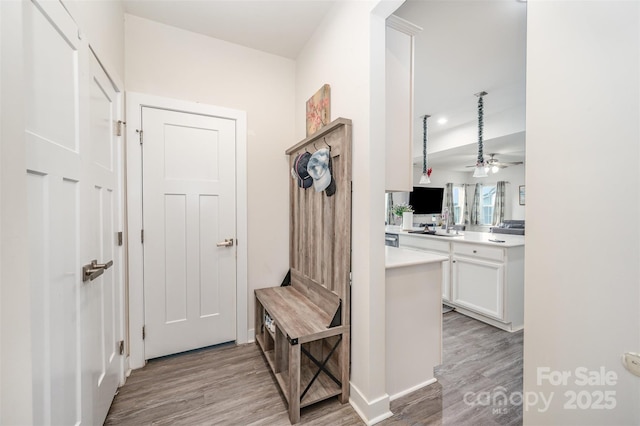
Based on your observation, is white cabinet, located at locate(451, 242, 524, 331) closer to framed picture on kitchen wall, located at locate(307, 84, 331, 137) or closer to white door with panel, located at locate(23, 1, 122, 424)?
framed picture on kitchen wall, located at locate(307, 84, 331, 137)

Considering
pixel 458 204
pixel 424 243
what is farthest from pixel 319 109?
pixel 458 204

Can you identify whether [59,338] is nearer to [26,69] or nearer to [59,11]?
[26,69]

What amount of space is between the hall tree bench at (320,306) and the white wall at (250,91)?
17.4 inches

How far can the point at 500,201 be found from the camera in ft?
25.1

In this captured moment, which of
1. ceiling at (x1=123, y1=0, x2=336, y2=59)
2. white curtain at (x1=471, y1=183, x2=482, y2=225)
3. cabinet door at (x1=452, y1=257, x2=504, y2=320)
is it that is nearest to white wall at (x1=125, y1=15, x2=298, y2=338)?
ceiling at (x1=123, y1=0, x2=336, y2=59)

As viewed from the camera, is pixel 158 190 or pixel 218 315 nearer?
pixel 158 190

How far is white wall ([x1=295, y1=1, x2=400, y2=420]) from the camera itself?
4.92 feet

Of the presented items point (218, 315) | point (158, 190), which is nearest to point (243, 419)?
point (218, 315)

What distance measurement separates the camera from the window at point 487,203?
8.13m

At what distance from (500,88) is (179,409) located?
472 cm

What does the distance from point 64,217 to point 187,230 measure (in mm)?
1159

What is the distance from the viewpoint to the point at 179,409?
1.59 meters

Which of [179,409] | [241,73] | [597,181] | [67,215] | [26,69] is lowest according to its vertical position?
[179,409]

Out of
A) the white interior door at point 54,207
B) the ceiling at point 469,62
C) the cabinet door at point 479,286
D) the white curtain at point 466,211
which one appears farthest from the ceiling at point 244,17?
the white curtain at point 466,211
